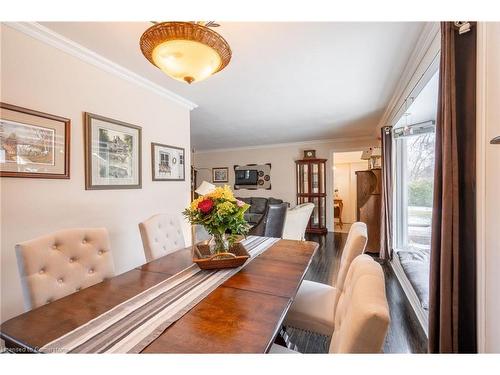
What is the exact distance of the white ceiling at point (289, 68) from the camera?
160 centimetres

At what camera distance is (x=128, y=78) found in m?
2.23

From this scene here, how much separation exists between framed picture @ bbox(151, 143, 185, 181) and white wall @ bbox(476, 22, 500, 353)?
2597 millimetres

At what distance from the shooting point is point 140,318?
87 cm

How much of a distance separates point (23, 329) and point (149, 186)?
5.95 feet

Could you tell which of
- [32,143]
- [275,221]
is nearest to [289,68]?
[32,143]

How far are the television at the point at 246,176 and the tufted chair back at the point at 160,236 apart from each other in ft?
15.3

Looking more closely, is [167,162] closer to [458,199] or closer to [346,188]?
[458,199]

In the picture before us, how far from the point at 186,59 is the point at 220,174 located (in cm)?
596

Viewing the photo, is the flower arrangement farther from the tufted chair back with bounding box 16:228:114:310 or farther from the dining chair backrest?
the dining chair backrest

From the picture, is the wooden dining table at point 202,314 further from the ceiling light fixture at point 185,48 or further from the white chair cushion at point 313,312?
Result: the ceiling light fixture at point 185,48

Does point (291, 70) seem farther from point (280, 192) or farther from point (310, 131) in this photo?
point (280, 192)

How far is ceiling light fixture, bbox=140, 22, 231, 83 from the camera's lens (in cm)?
105

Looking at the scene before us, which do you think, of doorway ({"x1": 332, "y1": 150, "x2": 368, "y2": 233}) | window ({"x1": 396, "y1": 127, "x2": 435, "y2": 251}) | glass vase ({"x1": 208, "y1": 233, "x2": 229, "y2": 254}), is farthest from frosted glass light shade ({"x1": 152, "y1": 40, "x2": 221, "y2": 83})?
doorway ({"x1": 332, "y1": 150, "x2": 368, "y2": 233})

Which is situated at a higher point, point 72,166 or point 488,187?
point 72,166
